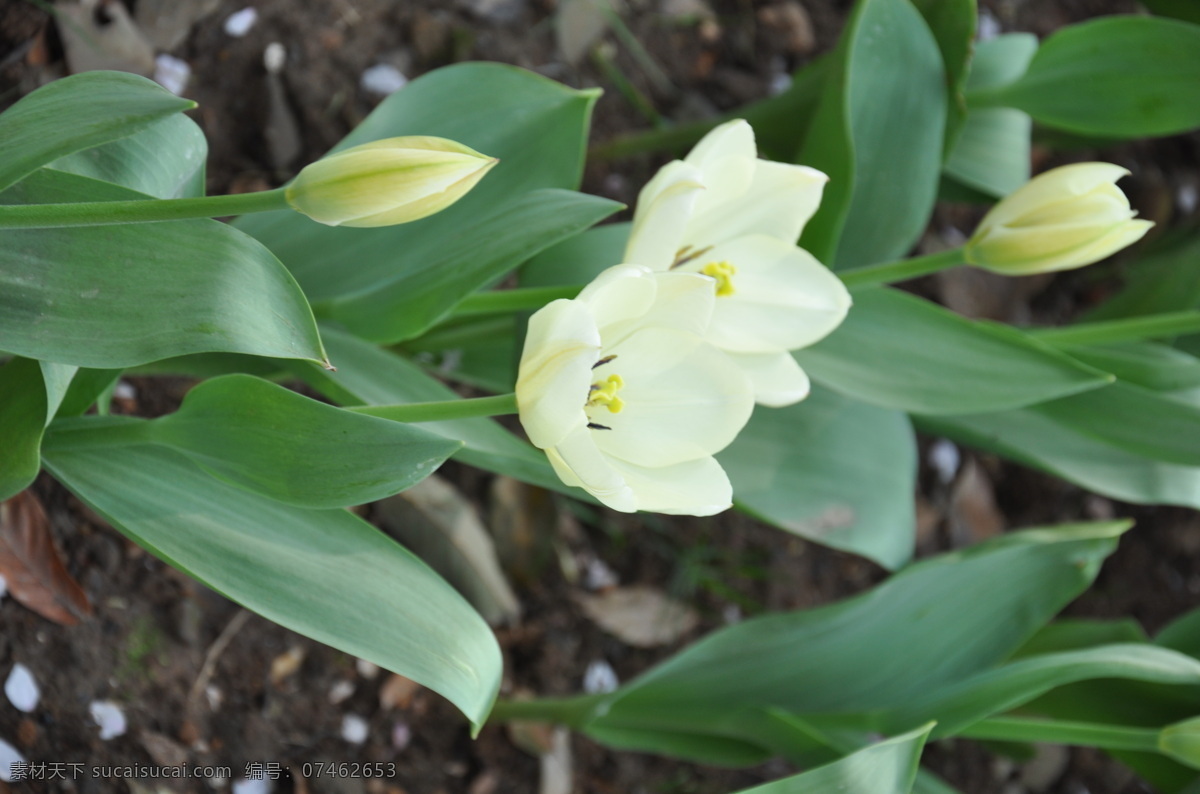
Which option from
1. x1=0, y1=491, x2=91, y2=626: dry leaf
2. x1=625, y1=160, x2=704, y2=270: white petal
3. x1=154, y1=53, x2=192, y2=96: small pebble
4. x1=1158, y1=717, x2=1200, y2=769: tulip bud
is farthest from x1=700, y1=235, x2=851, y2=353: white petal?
x1=154, y1=53, x2=192, y2=96: small pebble

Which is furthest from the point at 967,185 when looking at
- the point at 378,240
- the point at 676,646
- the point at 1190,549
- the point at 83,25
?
the point at 83,25

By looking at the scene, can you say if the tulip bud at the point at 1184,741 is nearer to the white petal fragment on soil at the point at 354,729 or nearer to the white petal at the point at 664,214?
the white petal at the point at 664,214

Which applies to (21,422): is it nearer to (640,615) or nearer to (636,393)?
(636,393)

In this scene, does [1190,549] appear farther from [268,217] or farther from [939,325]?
[268,217]

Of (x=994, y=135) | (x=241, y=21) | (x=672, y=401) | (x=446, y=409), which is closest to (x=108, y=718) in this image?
(x=446, y=409)

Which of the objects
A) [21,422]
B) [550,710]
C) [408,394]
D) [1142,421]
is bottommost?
[550,710]

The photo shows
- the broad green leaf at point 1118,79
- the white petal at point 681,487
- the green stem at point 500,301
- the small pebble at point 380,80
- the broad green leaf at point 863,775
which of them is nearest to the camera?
the white petal at point 681,487

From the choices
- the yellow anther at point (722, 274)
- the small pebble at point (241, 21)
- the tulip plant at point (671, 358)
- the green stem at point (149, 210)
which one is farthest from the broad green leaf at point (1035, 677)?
the small pebble at point (241, 21)
